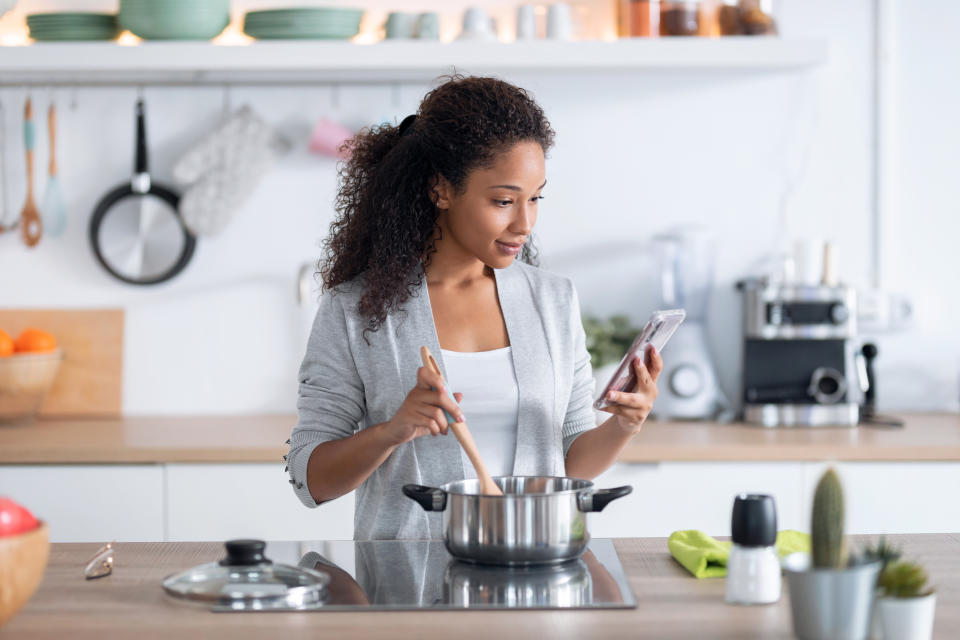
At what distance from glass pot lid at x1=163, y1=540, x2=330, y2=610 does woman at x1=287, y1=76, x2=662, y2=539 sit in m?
0.26

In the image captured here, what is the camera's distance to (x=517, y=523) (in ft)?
3.98

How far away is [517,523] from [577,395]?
50 centimetres

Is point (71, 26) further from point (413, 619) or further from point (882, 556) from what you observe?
point (882, 556)

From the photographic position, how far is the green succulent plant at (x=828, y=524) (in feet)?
3.20

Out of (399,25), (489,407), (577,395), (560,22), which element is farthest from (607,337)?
(489,407)

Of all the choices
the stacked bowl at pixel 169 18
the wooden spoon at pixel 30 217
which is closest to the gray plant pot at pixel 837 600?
the stacked bowl at pixel 169 18

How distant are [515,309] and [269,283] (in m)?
1.46

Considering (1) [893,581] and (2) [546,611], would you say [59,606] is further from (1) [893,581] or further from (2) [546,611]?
(1) [893,581]

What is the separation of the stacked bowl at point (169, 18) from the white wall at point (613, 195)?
0.30 metres

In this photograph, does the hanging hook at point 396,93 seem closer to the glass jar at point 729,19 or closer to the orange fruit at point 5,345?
the glass jar at point 729,19

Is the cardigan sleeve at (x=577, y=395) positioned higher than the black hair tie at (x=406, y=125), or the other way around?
the black hair tie at (x=406, y=125)

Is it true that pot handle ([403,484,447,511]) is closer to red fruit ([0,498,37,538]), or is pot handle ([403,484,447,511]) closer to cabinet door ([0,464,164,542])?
red fruit ([0,498,37,538])

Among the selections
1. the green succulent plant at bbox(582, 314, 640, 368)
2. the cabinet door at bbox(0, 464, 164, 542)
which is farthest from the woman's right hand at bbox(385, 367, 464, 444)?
the green succulent plant at bbox(582, 314, 640, 368)

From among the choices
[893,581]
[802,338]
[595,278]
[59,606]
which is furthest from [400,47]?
[893,581]
